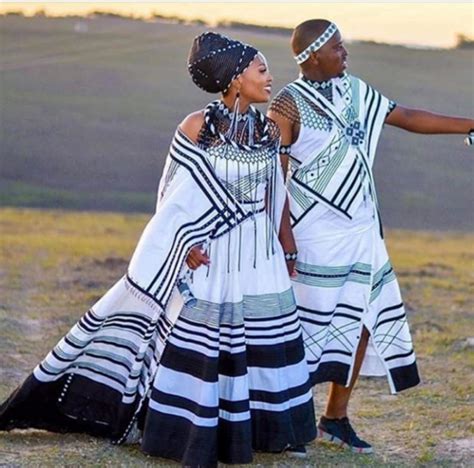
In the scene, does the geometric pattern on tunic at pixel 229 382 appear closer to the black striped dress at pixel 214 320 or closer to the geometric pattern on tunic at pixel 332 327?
the black striped dress at pixel 214 320

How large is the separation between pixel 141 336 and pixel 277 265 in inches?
26.1

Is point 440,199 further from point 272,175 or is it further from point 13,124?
point 272,175

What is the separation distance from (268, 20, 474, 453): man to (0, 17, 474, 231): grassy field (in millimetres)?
16790

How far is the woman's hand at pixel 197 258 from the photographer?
5.55 m

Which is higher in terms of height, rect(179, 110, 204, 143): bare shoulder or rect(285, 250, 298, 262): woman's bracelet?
rect(179, 110, 204, 143): bare shoulder

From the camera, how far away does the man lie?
19.2 ft

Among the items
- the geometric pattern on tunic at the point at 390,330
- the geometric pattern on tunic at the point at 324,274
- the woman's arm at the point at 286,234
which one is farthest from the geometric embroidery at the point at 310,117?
the geometric pattern on tunic at the point at 390,330

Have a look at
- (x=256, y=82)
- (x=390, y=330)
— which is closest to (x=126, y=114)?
(x=390, y=330)

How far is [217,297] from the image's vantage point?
556 centimetres

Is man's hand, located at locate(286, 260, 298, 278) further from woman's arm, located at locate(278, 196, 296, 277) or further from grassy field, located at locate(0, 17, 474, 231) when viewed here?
grassy field, located at locate(0, 17, 474, 231)

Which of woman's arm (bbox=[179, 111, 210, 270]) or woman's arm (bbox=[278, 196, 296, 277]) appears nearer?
woman's arm (bbox=[179, 111, 210, 270])

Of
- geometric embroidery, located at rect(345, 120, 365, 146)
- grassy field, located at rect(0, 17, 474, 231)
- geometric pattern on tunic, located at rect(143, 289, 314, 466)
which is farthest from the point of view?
grassy field, located at rect(0, 17, 474, 231)

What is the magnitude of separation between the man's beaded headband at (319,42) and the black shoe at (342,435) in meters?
1.71

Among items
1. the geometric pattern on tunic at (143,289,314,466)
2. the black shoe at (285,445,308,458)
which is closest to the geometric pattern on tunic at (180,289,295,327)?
→ the geometric pattern on tunic at (143,289,314,466)
